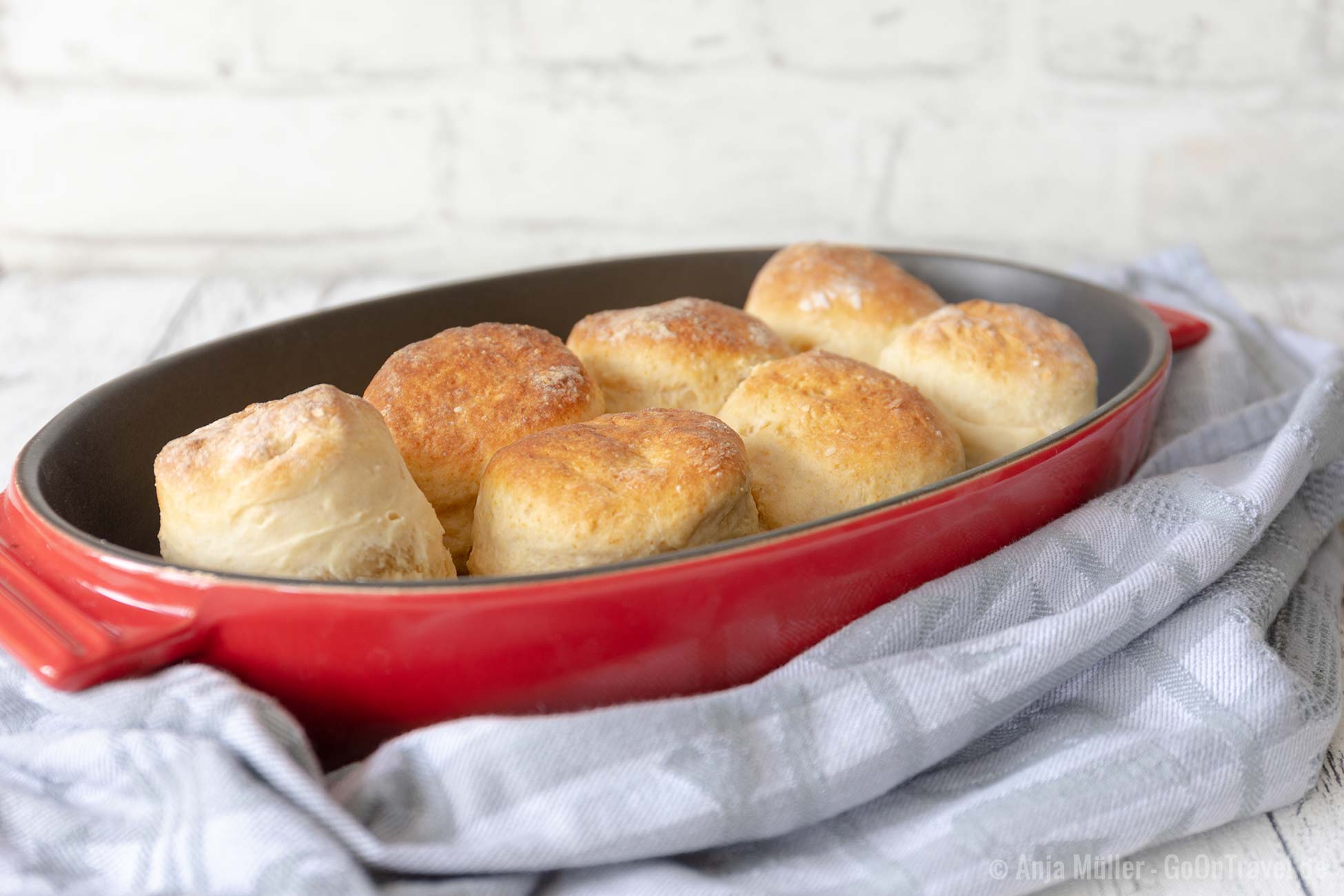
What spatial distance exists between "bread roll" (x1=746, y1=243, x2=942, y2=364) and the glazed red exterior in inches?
20.1

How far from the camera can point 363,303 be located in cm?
148

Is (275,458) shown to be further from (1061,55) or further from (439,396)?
(1061,55)

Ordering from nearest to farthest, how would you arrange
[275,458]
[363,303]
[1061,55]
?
[275,458]
[363,303]
[1061,55]

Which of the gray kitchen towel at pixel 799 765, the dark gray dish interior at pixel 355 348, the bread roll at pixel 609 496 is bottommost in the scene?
the gray kitchen towel at pixel 799 765

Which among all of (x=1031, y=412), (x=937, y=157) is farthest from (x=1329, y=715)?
(x=937, y=157)

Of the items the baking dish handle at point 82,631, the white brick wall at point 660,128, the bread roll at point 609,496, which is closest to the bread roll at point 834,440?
the bread roll at point 609,496

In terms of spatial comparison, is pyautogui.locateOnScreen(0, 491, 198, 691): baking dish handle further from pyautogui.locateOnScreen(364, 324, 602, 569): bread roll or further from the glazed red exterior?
pyautogui.locateOnScreen(364, 324, 602, 569): bread roll

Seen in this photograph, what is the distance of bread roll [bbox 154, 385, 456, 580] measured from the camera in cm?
93

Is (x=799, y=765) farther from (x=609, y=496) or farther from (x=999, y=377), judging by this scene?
(x=999, y=377)

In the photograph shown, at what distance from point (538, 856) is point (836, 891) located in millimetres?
204

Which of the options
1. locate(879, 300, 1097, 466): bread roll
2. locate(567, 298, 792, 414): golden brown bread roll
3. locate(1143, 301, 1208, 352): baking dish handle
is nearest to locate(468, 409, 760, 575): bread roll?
locate(567, 298, 792, 414): golden brown bread roll

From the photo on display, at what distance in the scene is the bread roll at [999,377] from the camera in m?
1.28

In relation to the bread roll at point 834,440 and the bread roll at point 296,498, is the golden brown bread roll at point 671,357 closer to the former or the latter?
the bread roll at point 834,440

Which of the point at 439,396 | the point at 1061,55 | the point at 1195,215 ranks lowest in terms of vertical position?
the point at 1195,215
